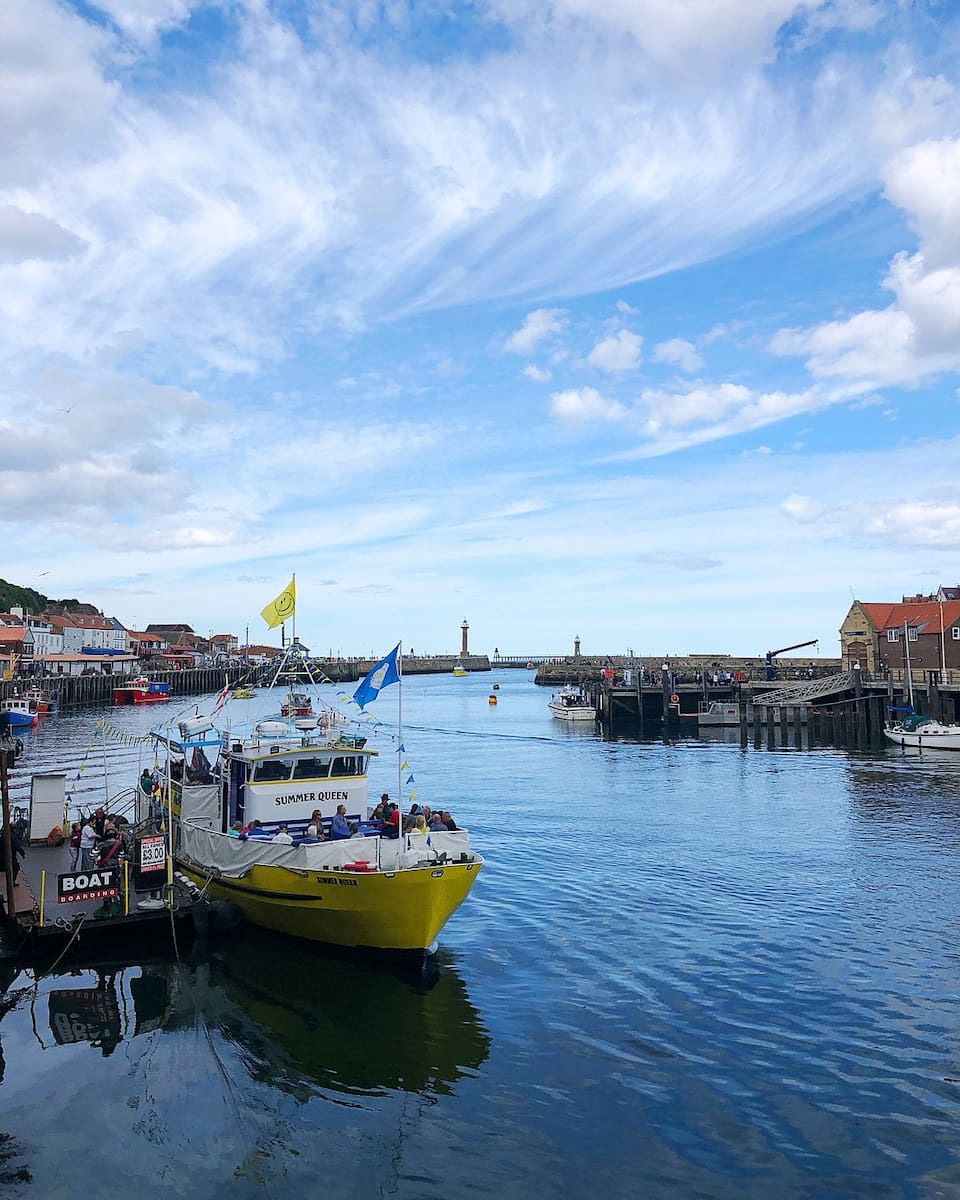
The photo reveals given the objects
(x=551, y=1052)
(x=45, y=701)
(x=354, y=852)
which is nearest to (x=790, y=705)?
(x=354, y=852)

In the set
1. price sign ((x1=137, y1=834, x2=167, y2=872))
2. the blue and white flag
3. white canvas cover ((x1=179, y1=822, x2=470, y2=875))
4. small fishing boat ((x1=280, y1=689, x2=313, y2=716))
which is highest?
the blue and white flag

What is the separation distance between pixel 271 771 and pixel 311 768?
970mm

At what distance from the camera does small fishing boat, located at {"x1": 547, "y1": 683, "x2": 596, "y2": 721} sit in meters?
88.1

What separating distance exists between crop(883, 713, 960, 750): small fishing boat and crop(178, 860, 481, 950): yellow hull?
48.5m

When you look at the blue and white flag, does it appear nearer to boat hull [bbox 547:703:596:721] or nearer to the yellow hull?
the yellow hull

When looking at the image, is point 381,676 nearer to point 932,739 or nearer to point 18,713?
point 932,739

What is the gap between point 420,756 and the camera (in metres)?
60.4

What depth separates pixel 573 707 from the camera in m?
90.4

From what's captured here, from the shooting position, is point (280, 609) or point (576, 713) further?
point (576, 713)

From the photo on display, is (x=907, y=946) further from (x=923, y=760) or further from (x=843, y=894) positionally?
(x=923, y=760)

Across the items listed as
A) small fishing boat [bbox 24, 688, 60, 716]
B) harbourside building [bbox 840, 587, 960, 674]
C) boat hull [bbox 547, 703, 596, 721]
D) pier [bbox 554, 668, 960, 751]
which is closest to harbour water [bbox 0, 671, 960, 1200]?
pier [bbox 554, 668, 960, 751]

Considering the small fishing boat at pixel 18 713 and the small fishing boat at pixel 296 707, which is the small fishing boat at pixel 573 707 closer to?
the small fishing boat at pixel 18 713

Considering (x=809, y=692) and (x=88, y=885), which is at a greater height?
(x=809, y=692)

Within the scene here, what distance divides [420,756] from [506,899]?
3687 centimetres
